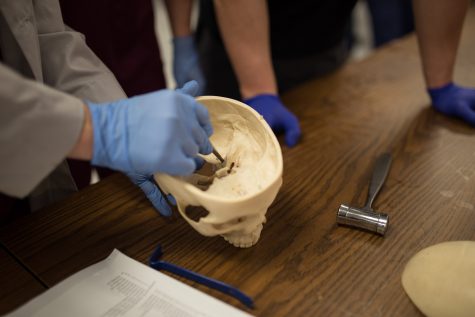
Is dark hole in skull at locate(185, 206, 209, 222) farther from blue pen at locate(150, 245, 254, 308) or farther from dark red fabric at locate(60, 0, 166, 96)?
dark red fabric at locate(60, 0, 166, 96)

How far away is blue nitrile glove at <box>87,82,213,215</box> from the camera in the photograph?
62 cm

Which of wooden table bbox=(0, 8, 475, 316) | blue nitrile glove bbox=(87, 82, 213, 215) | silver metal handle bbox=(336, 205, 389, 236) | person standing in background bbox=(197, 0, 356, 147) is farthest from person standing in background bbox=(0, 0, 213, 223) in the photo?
person standing in background bbox=(197, 0, 356, 147)

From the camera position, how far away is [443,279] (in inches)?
25.6

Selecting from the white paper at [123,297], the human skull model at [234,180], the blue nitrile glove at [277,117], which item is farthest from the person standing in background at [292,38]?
the white paper at [123,297]

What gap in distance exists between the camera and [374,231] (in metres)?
0.75

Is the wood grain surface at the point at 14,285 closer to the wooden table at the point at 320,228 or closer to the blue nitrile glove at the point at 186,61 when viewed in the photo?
the wooden table at the point at 320,228

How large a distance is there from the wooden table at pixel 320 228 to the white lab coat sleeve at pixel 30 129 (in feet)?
0.67

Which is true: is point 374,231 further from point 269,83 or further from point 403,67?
point 403,67

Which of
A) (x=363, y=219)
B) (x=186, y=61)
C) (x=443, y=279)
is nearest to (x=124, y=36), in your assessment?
(x=186, y=61)

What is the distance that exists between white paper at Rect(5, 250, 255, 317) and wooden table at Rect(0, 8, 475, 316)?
0.12 ft

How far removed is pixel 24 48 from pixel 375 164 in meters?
0.83

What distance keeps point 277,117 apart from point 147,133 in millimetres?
547

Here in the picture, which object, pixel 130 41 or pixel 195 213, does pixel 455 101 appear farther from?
pixel 130 41

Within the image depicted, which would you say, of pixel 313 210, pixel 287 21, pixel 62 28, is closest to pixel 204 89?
pixel 287 21
